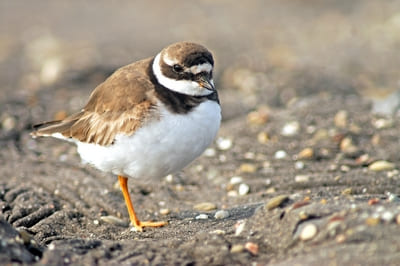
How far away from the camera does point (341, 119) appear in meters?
7.72

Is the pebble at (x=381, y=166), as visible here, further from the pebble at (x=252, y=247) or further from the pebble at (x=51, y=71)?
the pebble at (x=51, y=71)

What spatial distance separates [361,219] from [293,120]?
4.06 meters

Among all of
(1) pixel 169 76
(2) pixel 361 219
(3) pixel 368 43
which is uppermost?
(1) pixel 169 76

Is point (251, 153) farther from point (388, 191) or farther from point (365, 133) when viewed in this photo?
point (388, 191)

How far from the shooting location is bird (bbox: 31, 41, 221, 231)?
5016mm

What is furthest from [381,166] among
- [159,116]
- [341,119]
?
[159,116]

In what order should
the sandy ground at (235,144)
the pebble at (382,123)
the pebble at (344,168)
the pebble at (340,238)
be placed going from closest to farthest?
the pebble at (340,238) < the sandy ground at (235,144) < the pebble at (344,168) < the pebble at (382,123)

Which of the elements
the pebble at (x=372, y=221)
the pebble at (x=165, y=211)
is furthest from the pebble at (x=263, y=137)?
the pebble at (x=372, y=221)

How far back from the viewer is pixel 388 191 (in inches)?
234

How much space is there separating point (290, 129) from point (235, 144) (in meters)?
0.73

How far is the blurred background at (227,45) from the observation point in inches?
403

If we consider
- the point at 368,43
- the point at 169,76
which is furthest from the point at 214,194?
the point at 368,43

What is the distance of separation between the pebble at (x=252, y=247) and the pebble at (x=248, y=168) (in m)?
2.82

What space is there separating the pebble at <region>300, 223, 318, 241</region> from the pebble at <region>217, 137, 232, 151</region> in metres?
3.64
